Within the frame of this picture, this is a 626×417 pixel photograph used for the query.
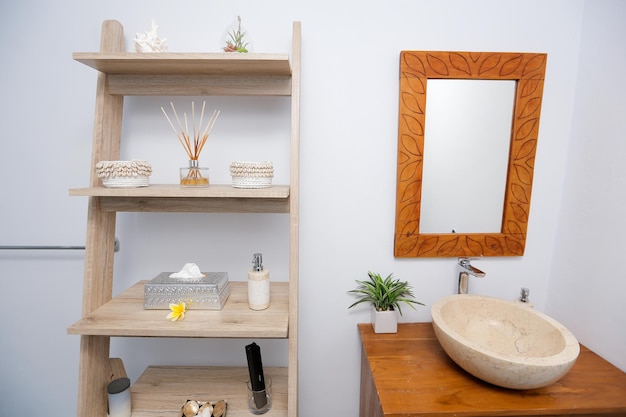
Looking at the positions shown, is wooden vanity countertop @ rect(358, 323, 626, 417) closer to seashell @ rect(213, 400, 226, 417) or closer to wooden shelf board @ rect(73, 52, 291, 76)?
seashell @ rect(213, 400, 226, 417)

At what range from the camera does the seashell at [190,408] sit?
1.02 meters

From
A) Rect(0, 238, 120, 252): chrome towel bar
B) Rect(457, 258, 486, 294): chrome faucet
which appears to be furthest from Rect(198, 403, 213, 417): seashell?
Rect(457, 258, 486, 294): chrome faucet

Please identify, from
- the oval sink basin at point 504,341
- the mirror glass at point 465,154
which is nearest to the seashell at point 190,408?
the oval sink basin at point 504,341

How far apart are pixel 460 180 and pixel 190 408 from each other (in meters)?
1.23

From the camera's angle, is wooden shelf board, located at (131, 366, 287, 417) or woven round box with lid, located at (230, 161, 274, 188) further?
wooden shelf board, located at (131, 366, 287, 417)

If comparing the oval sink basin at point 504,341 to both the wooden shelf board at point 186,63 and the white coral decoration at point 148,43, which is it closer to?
the wooden shelf board at point 186,63

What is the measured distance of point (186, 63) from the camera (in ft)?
3.11

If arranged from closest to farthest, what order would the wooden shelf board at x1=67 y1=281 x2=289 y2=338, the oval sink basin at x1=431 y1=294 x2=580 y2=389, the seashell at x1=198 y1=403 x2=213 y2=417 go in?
the oval sink basin at x1=431 y1=294 x2=580 y2=389
the wooden shelf board at x1=67 y1=281 x2=289 y2=338
the seashell at x1=198 y1=403 x2=213 y2=417

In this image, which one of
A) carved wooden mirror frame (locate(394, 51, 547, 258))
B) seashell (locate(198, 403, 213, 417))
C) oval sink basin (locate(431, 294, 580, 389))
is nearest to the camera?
oval sink basin (locate(431, 294, 580, 389))

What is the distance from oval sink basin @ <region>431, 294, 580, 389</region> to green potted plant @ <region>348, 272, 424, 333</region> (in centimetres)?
17

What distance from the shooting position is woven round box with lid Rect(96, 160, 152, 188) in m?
0.94

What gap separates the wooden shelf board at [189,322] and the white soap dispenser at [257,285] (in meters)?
0.02

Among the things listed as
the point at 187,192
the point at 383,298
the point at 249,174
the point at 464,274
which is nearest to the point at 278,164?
the point at 249,174

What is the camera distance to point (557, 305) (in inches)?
49.1
